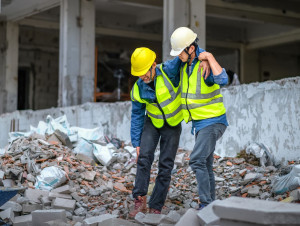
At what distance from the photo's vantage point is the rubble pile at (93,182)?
508cm

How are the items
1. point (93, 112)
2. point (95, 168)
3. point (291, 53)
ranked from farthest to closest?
1. point (291, 53)
2. point (93, 112)
3. point (95, 168)

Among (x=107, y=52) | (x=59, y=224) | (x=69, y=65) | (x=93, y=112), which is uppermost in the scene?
(x=107, y=52)

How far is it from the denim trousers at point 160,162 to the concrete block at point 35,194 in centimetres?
140

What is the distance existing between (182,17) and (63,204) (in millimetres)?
5884

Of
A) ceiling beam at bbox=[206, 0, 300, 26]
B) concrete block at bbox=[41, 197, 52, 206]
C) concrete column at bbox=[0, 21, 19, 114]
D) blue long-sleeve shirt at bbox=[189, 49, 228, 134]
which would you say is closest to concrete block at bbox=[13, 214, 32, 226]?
concrete block at bbox=[41, 197, 52, 206]

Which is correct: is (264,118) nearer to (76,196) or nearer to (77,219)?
(76,196)

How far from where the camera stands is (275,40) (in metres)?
17.9

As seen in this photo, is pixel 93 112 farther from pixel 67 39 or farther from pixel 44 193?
pixel 44 193

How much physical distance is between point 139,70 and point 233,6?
931 centimetres

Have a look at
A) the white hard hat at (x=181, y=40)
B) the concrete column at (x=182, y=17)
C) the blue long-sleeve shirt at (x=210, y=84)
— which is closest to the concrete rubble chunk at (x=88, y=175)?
the blue long-sleeve shirt at (x=210, y=84)

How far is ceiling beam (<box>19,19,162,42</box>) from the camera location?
637 inches

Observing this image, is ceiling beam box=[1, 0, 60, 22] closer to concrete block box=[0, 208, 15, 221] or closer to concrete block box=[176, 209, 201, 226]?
concrete block box=[0, 208, 15, 221]

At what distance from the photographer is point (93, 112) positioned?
10.3 metres

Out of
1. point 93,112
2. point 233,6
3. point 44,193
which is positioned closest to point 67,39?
point 93,112
